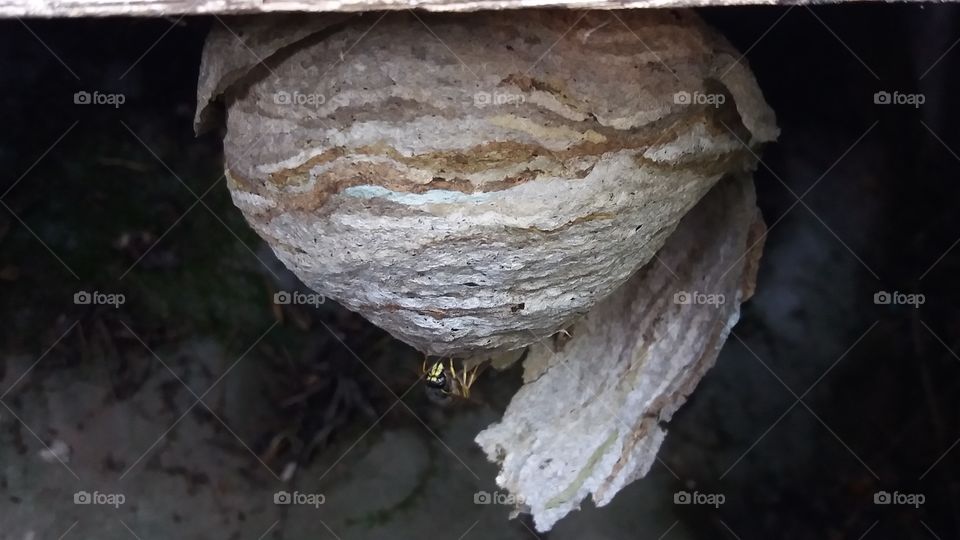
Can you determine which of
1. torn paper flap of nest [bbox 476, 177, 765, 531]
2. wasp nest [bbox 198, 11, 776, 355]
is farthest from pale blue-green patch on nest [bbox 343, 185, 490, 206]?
torn paper flap of nest [bbox 476, 177, 765, 531]

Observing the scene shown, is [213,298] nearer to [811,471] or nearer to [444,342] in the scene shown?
[444,342]

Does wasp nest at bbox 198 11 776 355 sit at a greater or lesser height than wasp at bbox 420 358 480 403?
greater

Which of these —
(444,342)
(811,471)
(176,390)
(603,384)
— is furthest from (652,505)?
(176,390)

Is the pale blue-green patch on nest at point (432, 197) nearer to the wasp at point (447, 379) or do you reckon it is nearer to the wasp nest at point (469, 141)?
the wasp nest at point (469, 141)

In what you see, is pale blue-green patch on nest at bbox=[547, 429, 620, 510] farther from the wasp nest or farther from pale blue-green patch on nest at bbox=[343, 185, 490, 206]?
pale blue-green patch on nest at bbox=[343, 185, 490, 206]

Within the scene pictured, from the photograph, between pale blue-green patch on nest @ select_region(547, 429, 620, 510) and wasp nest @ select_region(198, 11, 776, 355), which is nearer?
wasp nest @ select_region(198, 11, 776, 355)

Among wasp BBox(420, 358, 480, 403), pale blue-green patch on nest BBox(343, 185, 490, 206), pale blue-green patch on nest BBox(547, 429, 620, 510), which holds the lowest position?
pale blue-green patch on nest BBox(547, 429, 620, 510)
